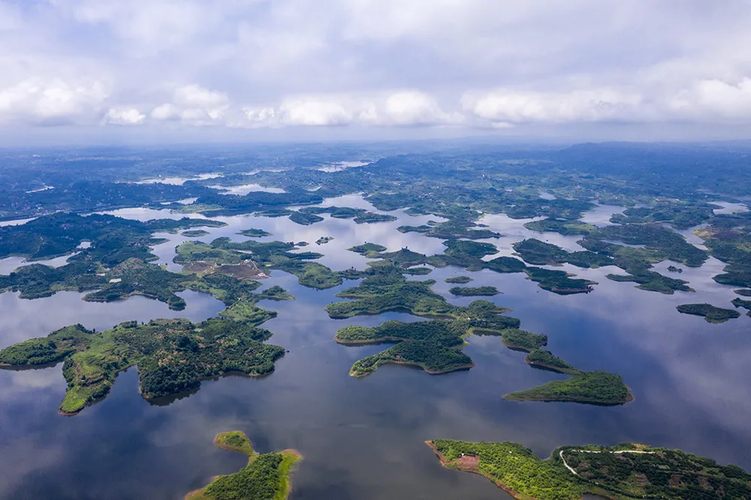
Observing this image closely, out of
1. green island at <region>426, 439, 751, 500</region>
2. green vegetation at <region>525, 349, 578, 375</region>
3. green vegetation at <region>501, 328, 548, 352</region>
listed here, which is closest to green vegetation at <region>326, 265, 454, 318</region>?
green vegetation at <region>501, 328, 548, 352</region>

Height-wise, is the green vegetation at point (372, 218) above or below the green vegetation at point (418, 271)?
above

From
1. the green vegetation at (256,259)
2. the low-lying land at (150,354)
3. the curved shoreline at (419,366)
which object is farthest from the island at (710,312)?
the low-lying land at (150,354)

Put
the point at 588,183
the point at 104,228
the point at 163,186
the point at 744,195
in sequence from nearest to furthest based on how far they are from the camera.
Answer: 1. the point at 104,228
2. the point at 744,195
3. the point at 163,186
4. the point at 588,183

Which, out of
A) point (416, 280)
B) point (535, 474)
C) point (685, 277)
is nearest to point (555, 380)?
point (535, 474)

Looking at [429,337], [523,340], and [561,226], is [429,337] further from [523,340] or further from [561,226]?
[561,226]

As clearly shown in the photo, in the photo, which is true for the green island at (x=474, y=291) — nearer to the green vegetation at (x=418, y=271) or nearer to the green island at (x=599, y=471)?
the green vegetation at (x=418, y=271)

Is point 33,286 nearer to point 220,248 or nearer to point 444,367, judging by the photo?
point 220,248

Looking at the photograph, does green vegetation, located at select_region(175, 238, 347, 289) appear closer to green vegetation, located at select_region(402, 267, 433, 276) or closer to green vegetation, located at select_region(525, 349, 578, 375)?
green vegetation, located at select_region(402, 267, 433, 276)

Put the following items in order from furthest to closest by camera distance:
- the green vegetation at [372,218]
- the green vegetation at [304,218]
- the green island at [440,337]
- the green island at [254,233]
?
the green vegetation at [372,218] → the green vegetation at [304,218] → the green island at [254,233] → the green island at [440,337]
